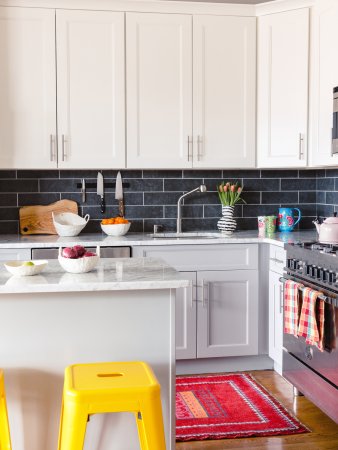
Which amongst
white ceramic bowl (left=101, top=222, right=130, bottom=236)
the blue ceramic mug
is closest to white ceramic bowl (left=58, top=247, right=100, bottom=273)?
white ceramic bowl (left=101, top=222, right=130, bottom=236)

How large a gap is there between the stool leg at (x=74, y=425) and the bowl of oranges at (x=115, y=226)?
7.64ft

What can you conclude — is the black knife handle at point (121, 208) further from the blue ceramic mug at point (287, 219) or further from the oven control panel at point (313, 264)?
the oven control panel at point (313, 264)

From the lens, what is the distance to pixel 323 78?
4039 millimetres

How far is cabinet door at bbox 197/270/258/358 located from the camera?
413 centimetres

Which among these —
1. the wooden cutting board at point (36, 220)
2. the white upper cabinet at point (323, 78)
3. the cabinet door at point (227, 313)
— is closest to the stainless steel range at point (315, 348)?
the cabinet door at point (227, 313)

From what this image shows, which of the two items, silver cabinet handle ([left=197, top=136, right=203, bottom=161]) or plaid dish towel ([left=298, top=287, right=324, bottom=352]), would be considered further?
silver cabinet handle ([left=197, top=136, right=203, bottom=161])

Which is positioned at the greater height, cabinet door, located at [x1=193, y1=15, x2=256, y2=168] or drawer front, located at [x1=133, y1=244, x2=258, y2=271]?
cabinet door, located at [x1=193, y1=15, x2=256, y2=168]

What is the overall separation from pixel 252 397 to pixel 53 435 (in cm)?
161

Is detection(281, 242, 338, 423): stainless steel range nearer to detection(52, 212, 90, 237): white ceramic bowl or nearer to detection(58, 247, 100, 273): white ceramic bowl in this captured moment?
detection(58, 247, 100, 273): white ceramic bowl

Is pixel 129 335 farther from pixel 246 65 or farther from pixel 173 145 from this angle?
pixel 246 65

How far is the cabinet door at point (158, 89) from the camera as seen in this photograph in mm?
4266

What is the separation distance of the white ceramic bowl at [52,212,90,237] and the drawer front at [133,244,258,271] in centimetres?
49

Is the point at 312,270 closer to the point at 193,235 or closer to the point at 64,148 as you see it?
the point at 193,235

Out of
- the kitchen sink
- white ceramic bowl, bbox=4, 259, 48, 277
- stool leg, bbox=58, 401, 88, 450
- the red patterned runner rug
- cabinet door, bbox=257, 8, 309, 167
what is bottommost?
the red patterned runner rug
